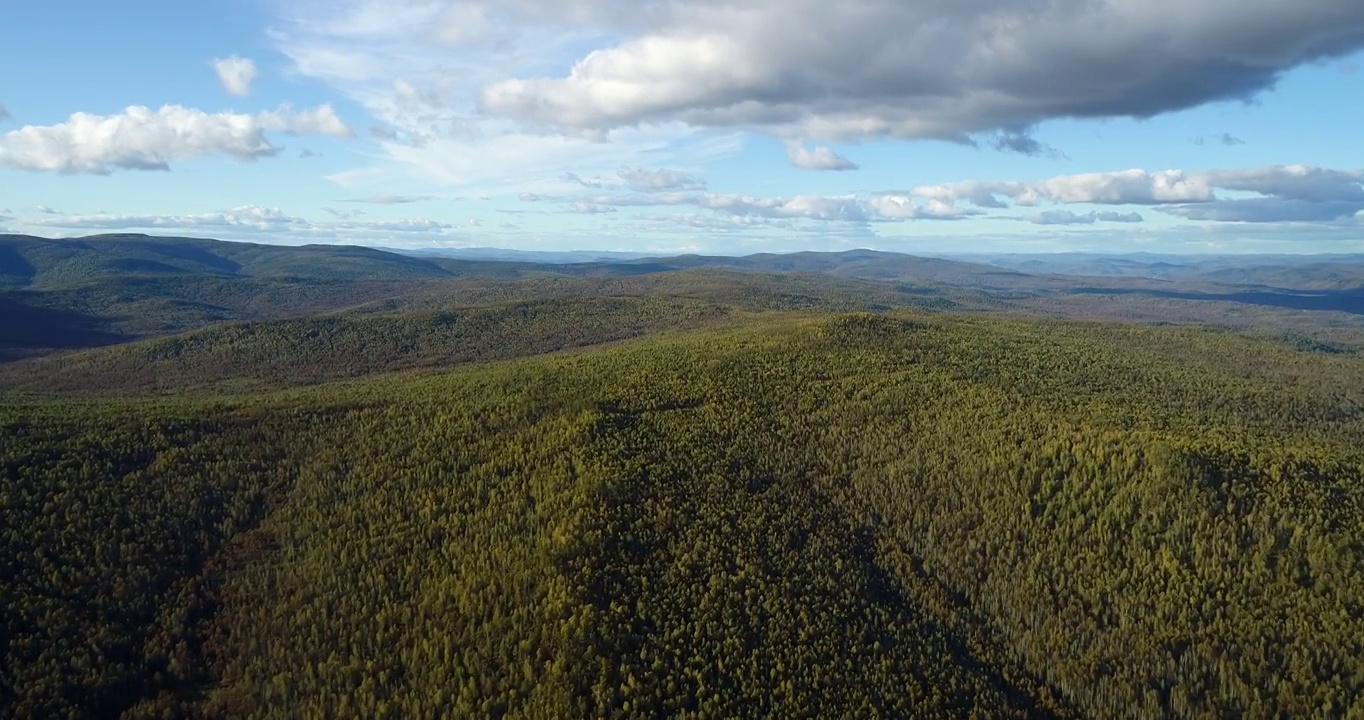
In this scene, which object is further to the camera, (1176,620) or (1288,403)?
(1288,403)

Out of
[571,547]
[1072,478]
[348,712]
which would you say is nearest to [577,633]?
[571,547]

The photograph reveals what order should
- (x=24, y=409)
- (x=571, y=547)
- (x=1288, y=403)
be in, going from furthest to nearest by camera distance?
(x=1288, y=403)
(x=24, y=409)
(x=571, y=547)

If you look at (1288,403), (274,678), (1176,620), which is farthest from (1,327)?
(1288,403)

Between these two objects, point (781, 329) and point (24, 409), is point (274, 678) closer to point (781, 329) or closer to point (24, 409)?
point (24, 409)

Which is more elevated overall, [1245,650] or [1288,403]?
[1288,403]

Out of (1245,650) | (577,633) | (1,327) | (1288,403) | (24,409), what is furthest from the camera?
(1,327)

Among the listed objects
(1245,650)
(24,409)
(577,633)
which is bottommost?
(1245,650)

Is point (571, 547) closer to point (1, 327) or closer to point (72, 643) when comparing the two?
point (72, 643)
